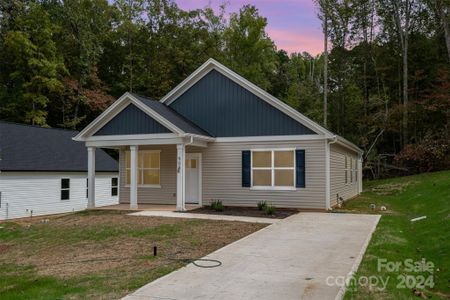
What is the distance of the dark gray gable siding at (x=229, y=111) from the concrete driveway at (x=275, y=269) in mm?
5801

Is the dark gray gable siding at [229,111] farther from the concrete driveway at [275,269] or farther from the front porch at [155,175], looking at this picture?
the concrete driveway at [275,269]

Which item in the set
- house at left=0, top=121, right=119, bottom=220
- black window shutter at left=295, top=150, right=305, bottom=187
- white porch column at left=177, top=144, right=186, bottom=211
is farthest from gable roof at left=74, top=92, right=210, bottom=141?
house at left=0, top=121, right=119, bottom=220

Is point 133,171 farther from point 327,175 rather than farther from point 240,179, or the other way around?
point 327,175

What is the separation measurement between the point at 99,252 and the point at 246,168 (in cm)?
815

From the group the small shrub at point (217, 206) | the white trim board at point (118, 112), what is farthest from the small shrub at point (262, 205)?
the white trim board at point (118, 112)

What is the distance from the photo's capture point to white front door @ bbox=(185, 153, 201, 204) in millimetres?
16406

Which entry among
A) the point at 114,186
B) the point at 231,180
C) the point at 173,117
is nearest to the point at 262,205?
the point at 231,180

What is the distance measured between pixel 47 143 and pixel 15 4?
11.7m

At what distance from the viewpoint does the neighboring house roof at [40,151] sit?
19.7 m

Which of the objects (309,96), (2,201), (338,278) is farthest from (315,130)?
(309,96)

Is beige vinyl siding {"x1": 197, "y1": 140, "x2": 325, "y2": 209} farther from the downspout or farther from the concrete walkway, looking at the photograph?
the concrete walkway

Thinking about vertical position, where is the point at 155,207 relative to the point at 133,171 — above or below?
below

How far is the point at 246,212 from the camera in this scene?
46.8 feet

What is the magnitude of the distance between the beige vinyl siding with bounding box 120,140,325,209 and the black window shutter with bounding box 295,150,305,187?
0.16 metres
